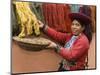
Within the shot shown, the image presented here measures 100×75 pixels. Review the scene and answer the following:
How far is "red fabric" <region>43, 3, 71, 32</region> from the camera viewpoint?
2.45 metres

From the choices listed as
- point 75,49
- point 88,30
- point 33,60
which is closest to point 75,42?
point 75,49

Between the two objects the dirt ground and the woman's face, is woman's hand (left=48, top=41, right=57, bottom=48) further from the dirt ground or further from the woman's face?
the woman's face

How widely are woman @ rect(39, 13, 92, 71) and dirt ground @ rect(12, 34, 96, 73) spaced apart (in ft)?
0.30

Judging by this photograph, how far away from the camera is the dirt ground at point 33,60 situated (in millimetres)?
2305

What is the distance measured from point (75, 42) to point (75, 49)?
0.08 m

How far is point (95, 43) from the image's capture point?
8.83 ft

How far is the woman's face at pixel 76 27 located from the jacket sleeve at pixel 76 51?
0.11m

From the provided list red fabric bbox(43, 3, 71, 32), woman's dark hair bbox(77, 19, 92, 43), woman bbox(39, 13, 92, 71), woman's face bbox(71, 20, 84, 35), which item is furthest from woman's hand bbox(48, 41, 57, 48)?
woman's dark hair bbox(77, 19, 92, 43)

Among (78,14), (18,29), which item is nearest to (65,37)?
(78,14)

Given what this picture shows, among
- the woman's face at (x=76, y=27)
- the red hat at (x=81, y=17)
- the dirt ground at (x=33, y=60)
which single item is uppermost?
the red hat at (x=81, y=17)

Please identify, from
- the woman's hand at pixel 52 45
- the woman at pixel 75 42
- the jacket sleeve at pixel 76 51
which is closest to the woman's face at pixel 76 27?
the woman at pixel 75 42

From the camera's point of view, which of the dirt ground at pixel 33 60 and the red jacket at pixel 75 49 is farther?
the red jacket at pixel 75 49

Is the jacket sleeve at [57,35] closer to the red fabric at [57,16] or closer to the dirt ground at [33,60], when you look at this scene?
the red fabric at [57,16]

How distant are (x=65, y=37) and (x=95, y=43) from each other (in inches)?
16.5
